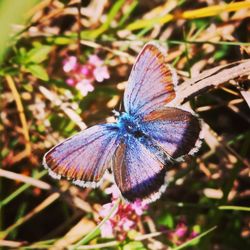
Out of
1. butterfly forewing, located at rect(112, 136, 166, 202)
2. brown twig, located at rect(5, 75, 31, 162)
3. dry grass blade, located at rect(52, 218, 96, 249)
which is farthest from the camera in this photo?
brown twig, located at rect(5, 75, 31, 162)

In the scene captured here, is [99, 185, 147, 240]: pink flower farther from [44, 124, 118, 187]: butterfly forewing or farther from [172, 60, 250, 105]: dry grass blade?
[172, 60, 250, 105]: dry grass blade

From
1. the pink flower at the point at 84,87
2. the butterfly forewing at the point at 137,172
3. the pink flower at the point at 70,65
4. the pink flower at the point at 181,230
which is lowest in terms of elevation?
the pink flower at the point at 181,230

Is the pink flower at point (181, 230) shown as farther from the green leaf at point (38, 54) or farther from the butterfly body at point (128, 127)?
the green leaf at point (38, 54)

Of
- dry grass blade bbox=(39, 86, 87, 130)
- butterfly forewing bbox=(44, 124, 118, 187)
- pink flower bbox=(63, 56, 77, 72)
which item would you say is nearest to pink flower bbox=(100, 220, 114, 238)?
butterfly forewing bbox=(44, 124, 118, 187)

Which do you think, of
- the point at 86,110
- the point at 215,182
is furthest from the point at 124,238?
the point at 86,110

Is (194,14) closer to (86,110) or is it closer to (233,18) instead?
(233,18)

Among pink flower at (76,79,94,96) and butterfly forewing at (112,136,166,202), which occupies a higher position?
pink flower at (76,79,94,96)

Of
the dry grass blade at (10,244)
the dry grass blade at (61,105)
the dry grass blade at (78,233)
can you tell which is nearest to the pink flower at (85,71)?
the dry grass blade at (61,105)
